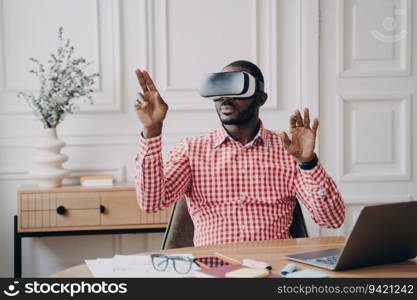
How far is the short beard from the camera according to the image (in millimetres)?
2143

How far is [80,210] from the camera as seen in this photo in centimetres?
295

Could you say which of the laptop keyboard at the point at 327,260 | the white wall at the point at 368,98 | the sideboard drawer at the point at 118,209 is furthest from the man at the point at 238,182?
the white wall at the point at 368,98

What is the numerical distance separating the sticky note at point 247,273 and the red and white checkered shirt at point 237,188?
2.19 ft

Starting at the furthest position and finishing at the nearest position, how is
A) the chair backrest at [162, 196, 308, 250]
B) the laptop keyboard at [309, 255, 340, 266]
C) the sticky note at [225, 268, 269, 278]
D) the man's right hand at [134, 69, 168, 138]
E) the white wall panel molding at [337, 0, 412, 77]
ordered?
the white wall panel molding at [337, 0, 412, 77]
the chair backrest at [162, 196, 308, 250]
the man's right hand at [134, 69, 168, 138]
the laptop keyboard at [309, 255, 340, 266]
the sticky note at [225, 268, 269, 278]

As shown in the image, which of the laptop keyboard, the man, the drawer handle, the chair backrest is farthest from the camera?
the drawer handle

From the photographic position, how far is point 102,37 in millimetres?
3266

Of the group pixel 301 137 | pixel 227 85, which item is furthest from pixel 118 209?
pixel 301 137

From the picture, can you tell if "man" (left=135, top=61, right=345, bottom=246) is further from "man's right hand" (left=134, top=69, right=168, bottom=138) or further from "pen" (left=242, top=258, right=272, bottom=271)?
"pen" (left=242, top=258, right=272, bottom=271)

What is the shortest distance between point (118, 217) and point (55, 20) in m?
1.10

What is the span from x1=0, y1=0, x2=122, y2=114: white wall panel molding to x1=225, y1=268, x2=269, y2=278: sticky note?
2.04 m

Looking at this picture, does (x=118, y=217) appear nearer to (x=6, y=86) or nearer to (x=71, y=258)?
(x=71, y=258)

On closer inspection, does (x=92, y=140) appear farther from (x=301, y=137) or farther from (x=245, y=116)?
(x=301, y=137)

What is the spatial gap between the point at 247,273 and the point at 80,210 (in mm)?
1762

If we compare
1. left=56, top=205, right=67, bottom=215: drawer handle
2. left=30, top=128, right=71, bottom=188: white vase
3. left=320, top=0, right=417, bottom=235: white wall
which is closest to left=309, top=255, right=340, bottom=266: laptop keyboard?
left=56, top=205, right=67, bottom=215: drawer handle
